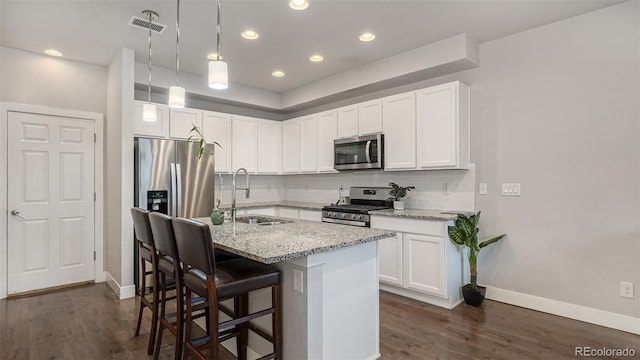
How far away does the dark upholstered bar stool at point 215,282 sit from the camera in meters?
1.72

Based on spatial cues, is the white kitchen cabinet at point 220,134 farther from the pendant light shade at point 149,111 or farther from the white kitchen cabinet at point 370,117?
the white kitchen cabinet at point 370,117

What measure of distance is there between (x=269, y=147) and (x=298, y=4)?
115 inches

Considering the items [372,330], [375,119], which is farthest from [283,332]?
[375,119]

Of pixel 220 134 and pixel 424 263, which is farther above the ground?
pixel 220 134

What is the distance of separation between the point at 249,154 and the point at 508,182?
353cm

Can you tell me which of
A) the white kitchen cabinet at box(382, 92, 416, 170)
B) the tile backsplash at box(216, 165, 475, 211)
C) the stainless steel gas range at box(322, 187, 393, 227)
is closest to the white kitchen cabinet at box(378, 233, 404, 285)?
the stainless steel gas range at box(322, 187, 393, 227)

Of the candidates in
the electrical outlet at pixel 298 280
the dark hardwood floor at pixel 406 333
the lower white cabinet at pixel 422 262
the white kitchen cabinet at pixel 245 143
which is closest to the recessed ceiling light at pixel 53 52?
the white kitchen cabinet at pixel 245 143

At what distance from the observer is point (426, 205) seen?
4.06 meters

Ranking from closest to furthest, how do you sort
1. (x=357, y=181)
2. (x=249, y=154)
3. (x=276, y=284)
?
(x=276, y=284) → (x=357, y=181) → (x=249, y=154)

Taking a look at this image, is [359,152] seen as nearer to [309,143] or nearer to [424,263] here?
[309,143]

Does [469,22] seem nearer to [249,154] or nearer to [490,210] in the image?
[490,210]

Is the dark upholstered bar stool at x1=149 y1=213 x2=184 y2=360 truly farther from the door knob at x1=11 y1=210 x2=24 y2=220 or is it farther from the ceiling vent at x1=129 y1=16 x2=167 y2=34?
the door knob at x1=11 y1=210 x2=24 y2=220

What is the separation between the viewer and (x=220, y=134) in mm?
4848

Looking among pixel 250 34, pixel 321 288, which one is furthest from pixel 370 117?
pixel 321 288
